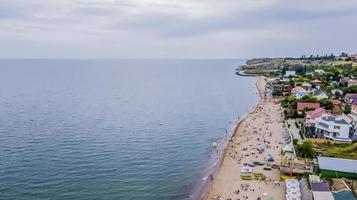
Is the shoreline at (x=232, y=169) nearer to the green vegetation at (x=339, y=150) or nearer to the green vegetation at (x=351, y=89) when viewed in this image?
the green vegetation at (x=339, y=150)

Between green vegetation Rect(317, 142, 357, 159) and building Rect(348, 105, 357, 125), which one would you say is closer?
green vegetation Rect(317, 142, 357, 159)

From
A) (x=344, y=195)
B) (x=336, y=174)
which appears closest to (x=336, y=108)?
(x=336, y=174)

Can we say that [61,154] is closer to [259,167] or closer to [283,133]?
[259,167]

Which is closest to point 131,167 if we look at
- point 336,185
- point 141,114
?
point 336,185

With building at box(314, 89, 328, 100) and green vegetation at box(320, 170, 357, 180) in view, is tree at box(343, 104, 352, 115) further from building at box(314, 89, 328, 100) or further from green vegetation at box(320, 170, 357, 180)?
green vegetation at box(320, 170, 357, 180)

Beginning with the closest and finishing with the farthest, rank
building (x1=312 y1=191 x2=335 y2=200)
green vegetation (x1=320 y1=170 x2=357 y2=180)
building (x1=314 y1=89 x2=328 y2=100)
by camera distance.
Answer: building (x1=312 y1=191 x2=335 y2=200) < green vegetation (x1=320 y1=170 x2=357 y2=180) < building (x1=314 y1=89 x2=328 y2=100)

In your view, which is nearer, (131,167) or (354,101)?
(131,167)

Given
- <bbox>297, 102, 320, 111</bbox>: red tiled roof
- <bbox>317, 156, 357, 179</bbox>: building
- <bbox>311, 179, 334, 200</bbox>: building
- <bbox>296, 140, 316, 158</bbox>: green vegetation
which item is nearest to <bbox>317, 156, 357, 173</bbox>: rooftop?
<bbox>317, 156, 357, 179</bbox>: building

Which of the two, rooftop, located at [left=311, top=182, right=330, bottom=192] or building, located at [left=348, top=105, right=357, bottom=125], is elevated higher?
building, located at [left=348, top=105, right=357, bottom=125]
